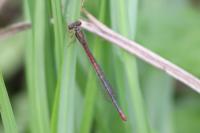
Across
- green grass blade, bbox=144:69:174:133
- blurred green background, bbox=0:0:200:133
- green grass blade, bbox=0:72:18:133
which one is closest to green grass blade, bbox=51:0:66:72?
blurred green background, bbox=0:0:200:133

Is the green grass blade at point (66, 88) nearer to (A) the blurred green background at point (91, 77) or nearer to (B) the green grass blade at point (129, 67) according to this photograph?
(A) the blurred green background at point (91, 77)

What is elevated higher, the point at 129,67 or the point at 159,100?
the point at 129,67

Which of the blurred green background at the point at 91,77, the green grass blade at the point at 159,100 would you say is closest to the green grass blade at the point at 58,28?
the blurred green background at the point at 91,77

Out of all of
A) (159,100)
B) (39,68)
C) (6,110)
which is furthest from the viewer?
(159,100)

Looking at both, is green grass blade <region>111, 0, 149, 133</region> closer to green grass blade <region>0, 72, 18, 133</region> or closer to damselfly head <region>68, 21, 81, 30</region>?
damselfly head <region>68, 21, 81, 30</region>

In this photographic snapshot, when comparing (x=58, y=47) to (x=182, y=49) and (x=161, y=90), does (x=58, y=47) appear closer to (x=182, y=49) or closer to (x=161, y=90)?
(x=161, y=90)

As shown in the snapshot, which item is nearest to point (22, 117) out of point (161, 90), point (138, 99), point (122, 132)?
point (161, 90)

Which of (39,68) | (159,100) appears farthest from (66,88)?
(159,100)

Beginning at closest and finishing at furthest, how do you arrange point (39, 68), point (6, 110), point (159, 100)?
point (6, 110) → point (39, 68) → point (159, 100)

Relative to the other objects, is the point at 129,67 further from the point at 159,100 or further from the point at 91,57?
the point at 159,100
